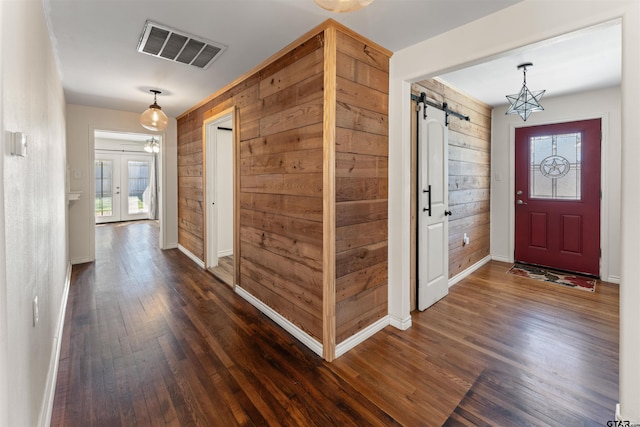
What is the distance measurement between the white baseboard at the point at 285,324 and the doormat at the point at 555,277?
127 inches

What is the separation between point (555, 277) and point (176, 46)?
5058 millimetres

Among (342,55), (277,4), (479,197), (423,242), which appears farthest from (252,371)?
(479,197)

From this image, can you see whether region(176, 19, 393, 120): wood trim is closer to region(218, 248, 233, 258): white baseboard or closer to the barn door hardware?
the barn door hardware

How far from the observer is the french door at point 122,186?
331 inches

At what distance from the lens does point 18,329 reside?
111 centimetres

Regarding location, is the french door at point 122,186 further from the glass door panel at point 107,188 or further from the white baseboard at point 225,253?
the white baseboard at point 225,253

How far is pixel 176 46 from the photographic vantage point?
242 cm

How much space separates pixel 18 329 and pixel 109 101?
4.14m

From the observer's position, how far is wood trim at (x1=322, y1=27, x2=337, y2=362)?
200 centimetres

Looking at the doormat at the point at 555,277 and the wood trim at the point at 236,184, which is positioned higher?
the wood trim at the point at 236,184

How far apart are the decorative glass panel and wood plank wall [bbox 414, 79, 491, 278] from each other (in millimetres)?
9193

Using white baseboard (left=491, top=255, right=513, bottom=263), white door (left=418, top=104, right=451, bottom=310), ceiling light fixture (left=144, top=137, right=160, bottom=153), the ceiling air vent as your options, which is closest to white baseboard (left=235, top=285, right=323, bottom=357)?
white door (left=418, top=104, right=451, bottom=310)

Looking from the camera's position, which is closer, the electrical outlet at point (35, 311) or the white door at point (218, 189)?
the electrical outlet at point (35, 311)

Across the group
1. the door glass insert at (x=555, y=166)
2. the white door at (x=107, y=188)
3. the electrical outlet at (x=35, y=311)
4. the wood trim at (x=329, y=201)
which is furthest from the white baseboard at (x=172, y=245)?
the door glass insert at (x=555, y=166)
